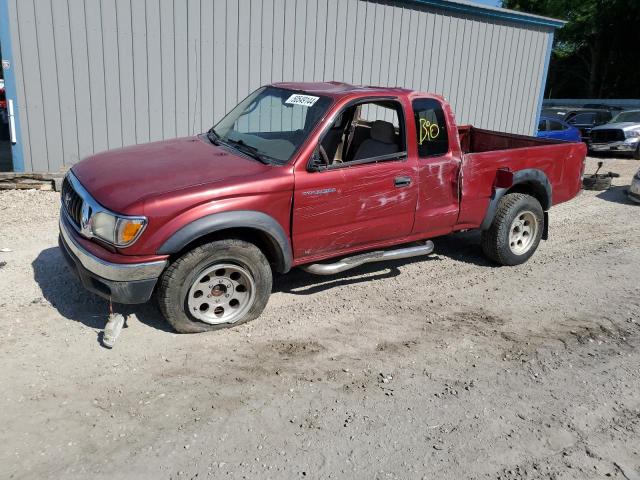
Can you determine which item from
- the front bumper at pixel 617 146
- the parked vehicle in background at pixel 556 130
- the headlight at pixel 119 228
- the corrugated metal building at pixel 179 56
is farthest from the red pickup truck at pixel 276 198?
the front bumper at pixel 617 146

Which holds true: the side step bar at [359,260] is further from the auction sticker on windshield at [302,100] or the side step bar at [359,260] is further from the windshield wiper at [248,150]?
the auction sticker on windshield at [302,100]

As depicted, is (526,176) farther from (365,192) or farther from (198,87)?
(198,87)

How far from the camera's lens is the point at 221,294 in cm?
443

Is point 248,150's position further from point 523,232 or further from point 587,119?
point 587,119

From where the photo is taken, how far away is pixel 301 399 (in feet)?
12.1

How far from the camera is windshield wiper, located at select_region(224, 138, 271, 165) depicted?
459 cm

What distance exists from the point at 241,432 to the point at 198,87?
6.82 meters

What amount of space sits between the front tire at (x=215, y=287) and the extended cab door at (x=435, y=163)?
1.69m

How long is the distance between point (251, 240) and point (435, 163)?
6.18ft

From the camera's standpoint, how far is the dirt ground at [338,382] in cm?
314

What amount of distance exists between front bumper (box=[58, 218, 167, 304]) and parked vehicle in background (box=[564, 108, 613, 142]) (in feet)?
53.3

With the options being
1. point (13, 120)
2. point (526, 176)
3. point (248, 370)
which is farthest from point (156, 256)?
point (13, 120)

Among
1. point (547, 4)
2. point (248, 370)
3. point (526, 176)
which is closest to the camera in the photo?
point (248, 370)

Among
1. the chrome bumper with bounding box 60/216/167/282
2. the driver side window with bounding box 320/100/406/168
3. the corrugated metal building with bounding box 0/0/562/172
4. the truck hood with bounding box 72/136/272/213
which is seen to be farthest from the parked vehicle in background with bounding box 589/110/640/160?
the chrome bumper with bounding box 60/216/167/282
